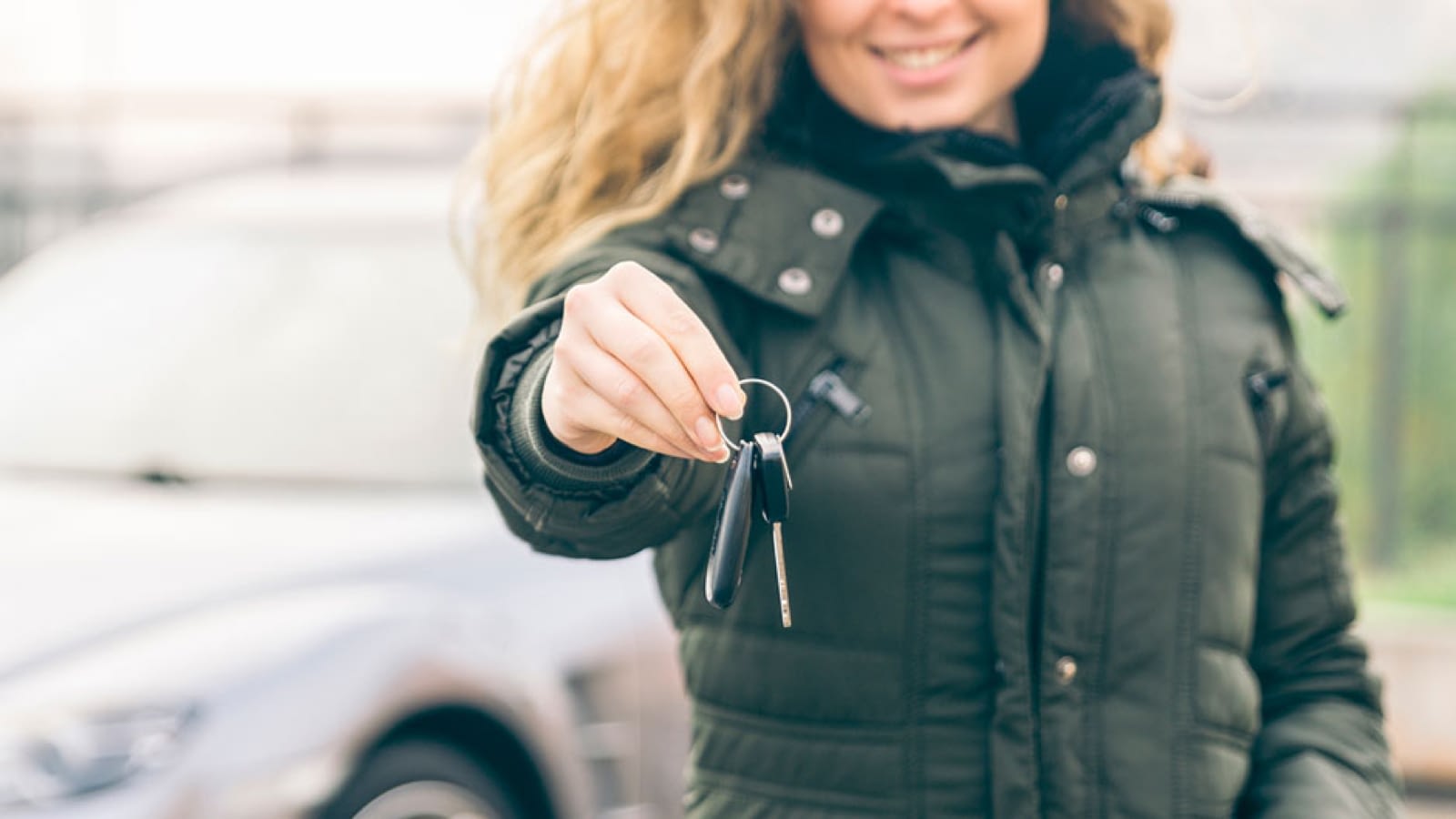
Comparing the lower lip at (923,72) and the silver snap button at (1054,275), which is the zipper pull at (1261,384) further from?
the lower lip at (923,72)

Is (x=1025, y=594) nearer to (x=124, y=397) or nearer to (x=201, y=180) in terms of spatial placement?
(x=124, y=397)

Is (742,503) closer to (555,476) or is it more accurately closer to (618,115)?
(555,476)

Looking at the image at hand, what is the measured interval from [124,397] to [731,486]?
2716 mm

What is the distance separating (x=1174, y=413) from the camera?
1801 mm

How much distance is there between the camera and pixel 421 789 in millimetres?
3096

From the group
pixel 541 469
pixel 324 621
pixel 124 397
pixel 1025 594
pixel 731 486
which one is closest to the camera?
pixel 731 486

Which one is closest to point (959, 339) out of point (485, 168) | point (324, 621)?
point (485, 168)

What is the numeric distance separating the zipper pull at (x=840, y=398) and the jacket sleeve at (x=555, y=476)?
0.44 feet

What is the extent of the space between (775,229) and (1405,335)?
6.00 metres

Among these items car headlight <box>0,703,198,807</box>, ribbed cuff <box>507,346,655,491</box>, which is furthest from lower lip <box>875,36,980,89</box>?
car headlight <box>0,703,198,807</box>

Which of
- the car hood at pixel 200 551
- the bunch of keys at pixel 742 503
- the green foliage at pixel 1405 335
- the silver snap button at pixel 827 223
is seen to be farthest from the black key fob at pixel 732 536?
the green foliage at pixel 1405 335

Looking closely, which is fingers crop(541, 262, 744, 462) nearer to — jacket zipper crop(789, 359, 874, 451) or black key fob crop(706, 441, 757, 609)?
black key fob crop(706, 441, 757, 609)

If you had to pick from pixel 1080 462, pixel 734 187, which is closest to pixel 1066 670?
pixel 1080 462

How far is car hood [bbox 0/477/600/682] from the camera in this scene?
2.96 meters
